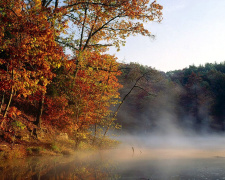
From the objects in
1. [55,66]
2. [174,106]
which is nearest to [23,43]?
[55,66]

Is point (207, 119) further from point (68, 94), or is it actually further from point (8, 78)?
point (8, 78)

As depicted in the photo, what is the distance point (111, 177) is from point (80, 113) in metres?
8.75

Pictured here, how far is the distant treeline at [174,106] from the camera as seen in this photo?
154ft

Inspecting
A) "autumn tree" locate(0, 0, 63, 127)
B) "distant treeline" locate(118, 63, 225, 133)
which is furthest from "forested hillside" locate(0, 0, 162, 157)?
"distant treeline" locate(118, 63, 225, 133)

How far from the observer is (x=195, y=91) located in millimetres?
51938

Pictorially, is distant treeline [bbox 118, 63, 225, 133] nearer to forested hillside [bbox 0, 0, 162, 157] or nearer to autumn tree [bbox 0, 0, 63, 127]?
forested hillside [bbox 0, 0, 162, 157]

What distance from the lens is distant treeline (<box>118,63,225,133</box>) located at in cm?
4691

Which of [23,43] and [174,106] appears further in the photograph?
[174,106]

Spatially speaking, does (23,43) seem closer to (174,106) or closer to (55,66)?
(55,66)

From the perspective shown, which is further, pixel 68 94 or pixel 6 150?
pixel 68 94

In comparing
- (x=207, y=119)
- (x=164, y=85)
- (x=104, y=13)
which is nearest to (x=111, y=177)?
(x=104, y=13)

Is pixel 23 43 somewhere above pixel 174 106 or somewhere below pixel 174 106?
above

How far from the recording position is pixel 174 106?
49.1 metres

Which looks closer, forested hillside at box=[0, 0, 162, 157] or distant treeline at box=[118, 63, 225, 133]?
forested hillside at box=[0, 0, 162, 157]
